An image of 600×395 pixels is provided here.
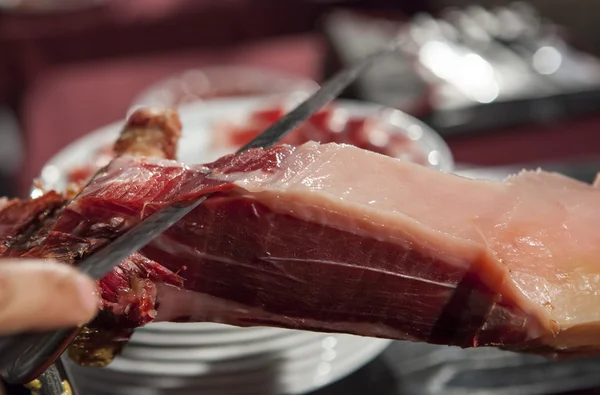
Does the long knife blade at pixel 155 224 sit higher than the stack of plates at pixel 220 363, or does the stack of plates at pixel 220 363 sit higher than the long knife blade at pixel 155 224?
the long knife blade at pixel 155 224

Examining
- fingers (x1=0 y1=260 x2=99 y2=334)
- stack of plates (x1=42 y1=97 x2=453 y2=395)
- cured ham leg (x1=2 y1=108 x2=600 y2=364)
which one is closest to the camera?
fingers (x1=0 y1=260 x2=99 y2=334)

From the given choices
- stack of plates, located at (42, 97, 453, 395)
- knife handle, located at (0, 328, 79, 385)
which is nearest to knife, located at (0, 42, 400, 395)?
knife handle, located at (0, 328, 79, 385)

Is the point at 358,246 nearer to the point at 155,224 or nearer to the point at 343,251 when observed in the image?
the point at 343,251

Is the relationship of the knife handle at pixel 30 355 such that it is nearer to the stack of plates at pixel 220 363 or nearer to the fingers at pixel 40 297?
the fingers at pixel 40 297

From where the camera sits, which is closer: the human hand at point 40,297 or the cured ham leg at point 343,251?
the human hand at point 40,297

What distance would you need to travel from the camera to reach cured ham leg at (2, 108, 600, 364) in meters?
0.45

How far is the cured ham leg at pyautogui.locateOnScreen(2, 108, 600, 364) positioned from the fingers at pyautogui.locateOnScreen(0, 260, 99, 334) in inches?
6.1

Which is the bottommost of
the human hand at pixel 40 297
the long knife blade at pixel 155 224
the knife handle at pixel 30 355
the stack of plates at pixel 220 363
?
the stack of plates at pixel 220 363

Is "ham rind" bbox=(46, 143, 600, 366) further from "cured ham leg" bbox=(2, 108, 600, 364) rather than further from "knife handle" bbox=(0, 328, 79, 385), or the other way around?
"knife handle" bbox=(0, 328, 79, 385)

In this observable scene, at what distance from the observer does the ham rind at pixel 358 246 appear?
0.45 m

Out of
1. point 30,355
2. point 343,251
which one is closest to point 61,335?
point 30,355

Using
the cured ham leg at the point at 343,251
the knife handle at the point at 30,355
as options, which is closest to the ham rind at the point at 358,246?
the cured ham leg at the point at 343,251

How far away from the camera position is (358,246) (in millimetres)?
464

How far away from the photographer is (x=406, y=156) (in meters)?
0.97
